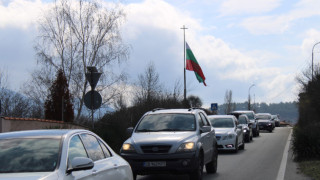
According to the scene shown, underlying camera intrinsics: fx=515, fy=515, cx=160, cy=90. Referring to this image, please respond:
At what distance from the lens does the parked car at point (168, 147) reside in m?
11.2

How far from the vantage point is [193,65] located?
36969 mm

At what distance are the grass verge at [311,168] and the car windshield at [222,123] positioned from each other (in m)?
6.55

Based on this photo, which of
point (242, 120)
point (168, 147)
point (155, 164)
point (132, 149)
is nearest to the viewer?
point (155, 164)

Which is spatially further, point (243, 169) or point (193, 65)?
point (193, 65)

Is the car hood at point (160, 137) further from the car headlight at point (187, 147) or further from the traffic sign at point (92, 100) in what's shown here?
the traffic sign at point (92, 100)

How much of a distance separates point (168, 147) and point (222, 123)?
11695mm

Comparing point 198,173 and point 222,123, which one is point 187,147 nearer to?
point 198,173

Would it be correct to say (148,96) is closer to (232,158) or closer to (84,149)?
(232,158)

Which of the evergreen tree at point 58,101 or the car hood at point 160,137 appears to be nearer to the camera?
the car hood at point 160,137

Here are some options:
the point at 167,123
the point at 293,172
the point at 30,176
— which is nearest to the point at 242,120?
the point at 293,172

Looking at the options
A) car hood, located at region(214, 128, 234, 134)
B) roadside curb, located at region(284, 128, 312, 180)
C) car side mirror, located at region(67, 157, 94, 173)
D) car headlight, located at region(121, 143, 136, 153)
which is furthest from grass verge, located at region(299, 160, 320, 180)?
car side mirror, located at region(67, 157, 94, 173)

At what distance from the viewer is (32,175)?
5.14m

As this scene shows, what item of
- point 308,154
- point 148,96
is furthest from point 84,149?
point 148,96

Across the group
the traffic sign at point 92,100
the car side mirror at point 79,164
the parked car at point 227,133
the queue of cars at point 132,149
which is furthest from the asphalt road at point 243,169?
the car side mirror at point 79,164
